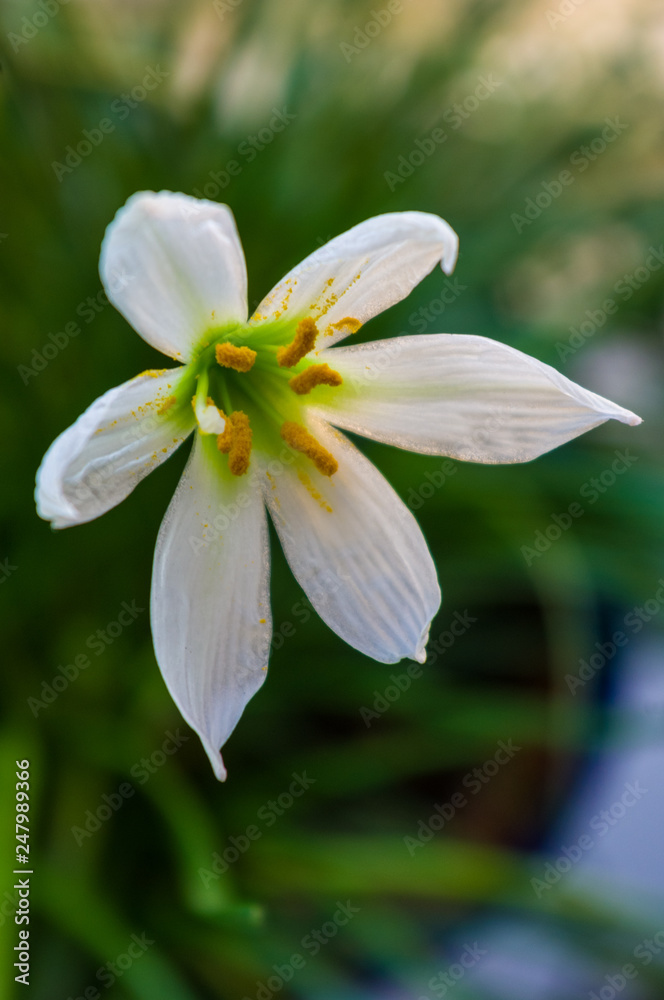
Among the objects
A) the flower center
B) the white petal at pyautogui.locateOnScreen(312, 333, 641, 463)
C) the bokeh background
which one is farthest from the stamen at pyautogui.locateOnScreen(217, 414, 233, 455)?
the bokeh background

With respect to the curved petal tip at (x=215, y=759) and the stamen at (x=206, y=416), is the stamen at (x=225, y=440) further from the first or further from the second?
the curved petal tip at (x=215, y=759)

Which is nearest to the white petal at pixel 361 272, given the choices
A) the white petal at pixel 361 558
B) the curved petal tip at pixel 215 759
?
the white petal at pixel 361 558

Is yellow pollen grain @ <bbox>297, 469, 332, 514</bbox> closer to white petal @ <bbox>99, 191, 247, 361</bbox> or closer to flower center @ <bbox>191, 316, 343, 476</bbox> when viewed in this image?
flower center @ <bbox>191, 316, 343, 476</bbox>

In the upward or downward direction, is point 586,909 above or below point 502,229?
below

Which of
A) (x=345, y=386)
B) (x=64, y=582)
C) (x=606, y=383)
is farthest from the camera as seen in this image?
(x=606, y=383)

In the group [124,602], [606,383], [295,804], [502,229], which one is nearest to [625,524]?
[606,383]

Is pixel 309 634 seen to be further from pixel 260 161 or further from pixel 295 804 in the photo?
pixel 260 161

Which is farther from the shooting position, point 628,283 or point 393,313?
point 628,283
